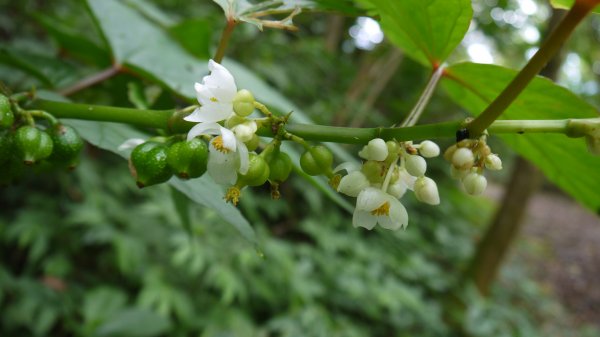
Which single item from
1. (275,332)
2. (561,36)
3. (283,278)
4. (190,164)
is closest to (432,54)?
(561,36)

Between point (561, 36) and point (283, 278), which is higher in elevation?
point (561, 36)

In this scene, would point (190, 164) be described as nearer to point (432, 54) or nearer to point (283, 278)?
point (432, 54)

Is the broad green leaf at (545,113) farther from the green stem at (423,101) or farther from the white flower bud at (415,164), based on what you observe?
the white flower bud at (415,164)

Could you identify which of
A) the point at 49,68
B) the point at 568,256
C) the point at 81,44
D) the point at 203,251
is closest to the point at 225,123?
the point at 49,68

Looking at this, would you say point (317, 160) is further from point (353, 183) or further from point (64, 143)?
point (64, 143)

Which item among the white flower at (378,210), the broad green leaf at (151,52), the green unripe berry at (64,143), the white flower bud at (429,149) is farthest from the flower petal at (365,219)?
the broad green leaf at (151,52)

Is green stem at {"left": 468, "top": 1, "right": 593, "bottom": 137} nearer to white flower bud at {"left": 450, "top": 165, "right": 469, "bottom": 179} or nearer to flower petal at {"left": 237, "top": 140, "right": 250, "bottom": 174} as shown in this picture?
white flower bud at {"left": 450, "top": 165, "right": 469, "bottom": 179}

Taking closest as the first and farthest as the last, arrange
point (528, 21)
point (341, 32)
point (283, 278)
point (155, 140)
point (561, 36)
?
point (561, 36) < point (155, 140) < point (283, 278) < point (528, 21) < point (341, 32)
